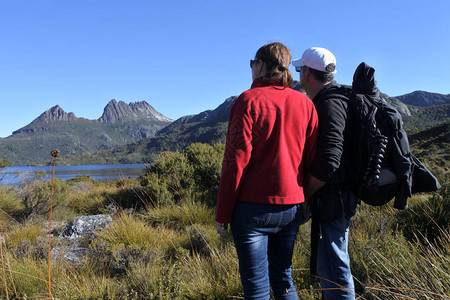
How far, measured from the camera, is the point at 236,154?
1530 millimetres

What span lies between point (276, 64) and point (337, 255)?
126cm

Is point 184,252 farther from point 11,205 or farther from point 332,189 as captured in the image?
point 11,205

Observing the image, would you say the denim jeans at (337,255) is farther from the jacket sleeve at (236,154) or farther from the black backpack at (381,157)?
the jacket sleeve at (236,154)

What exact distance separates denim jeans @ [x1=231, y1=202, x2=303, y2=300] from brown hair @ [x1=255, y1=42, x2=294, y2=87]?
2.46 ft

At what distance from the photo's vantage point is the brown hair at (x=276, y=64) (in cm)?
167

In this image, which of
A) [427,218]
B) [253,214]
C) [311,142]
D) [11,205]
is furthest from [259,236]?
[11,205]

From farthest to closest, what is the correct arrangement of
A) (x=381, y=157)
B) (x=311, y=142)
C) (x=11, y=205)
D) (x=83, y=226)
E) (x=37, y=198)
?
(x=11, y=205) < (x=37, y=198) < (x=83, y=226) < (x=311, y=142) < (x=381, y=157)

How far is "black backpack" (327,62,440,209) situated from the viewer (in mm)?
1697

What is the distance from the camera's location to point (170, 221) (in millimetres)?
4855

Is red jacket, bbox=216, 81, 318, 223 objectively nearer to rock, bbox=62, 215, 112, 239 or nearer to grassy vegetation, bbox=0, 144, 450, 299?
grassy vegetation, bbox=0, 144, 450, 299

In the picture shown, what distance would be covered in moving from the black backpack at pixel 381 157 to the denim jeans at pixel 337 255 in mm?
157

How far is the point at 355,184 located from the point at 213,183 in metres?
4.63

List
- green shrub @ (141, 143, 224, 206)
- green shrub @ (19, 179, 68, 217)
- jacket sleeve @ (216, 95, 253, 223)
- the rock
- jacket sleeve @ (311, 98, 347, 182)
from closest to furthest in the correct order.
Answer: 1. jacket sleeve @ (216, 95, 253, 223)
2. jacket sleeve @ (311, 98, 347, 182)
3. the rock
4. green shrub @ (141, 143, 224, 206)
5. green shrub @ (19, 179, 68, 217)

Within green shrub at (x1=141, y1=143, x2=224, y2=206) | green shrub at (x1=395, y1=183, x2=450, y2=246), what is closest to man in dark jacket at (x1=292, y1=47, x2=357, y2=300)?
green shrub at (x1=395, y1=183, x2=450, y2=246)
